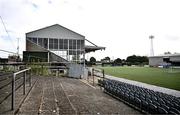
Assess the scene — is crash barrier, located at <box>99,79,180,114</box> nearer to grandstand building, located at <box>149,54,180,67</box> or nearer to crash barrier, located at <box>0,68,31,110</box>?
crash barrier, located at <box>0,68,31,110</box>

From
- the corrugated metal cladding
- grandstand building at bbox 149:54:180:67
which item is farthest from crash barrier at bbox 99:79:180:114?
grandstand building at bbox 149:54:180:67

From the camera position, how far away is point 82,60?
111ft

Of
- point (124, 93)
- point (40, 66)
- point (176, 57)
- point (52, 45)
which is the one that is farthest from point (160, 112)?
point (176, 57)

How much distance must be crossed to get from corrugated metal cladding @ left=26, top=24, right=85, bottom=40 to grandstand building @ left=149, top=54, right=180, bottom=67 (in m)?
38.2

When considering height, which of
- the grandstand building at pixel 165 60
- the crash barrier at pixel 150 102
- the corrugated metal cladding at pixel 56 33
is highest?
the corrugated metal cladding at pixel 56 33

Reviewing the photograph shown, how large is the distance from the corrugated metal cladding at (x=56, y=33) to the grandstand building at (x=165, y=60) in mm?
38170

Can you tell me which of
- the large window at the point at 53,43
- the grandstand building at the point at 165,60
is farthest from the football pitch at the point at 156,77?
the grandstand building at the point at 165,60

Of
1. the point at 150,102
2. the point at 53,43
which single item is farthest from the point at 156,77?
the point at 150,102

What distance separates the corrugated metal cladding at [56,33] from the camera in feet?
104

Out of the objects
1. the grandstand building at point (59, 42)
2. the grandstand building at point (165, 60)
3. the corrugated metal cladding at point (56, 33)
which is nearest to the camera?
the grandstand building at point (59, 42)

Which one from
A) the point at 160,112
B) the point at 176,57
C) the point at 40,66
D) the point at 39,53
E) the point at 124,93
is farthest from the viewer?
the point at 176,57

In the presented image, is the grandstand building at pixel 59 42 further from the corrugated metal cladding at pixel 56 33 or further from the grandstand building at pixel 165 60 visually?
the grandstand building at pixel 165 60

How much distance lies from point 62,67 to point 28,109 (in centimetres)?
1958

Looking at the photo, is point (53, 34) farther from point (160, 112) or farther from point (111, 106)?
point (160, 112)
